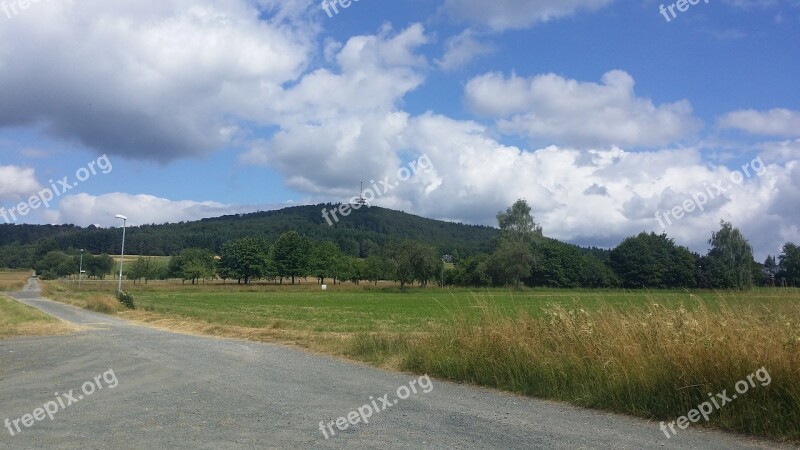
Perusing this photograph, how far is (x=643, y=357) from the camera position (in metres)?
8.02

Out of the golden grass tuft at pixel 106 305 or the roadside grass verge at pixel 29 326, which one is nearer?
the roadside grass verge at pixel 29 326

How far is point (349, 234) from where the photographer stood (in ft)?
601

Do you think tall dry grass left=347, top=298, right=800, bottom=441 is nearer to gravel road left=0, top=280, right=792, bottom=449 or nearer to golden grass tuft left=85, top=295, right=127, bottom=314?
gravel road left=0, top=280, right=792, bottom=449

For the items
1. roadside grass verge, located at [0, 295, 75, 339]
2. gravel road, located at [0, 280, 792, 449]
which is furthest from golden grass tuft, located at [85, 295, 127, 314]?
gravel road, located at [0, 280, 792, 449]

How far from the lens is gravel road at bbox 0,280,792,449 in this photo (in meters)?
6.18

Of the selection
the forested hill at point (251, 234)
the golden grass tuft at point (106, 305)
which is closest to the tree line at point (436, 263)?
the forested hill at point (251, 234)

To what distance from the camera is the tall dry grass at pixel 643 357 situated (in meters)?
6.69

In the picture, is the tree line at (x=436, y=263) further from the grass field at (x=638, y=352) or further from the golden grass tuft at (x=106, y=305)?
the grass field at (x=638, y=352)

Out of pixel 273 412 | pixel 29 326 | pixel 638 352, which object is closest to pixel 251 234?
pixel 29 326

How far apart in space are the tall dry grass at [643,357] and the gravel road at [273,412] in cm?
43

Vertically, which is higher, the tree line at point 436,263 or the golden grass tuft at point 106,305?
the tree line at point 436,263

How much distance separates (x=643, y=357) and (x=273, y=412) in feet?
16.7

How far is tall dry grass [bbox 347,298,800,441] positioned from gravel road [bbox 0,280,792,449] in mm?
428

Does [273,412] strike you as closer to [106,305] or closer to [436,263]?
[106,305]
